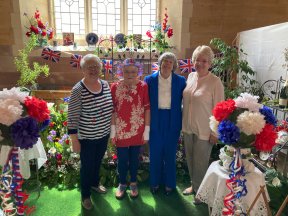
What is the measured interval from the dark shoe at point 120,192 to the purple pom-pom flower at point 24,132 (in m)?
1.15

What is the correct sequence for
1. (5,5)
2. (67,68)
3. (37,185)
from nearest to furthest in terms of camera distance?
(37,185)
(5,5)
(67,68)

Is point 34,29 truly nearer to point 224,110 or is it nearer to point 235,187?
point 224,110

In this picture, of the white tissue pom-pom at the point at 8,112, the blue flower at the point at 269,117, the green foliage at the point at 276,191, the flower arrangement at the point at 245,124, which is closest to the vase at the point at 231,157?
the flower arrangement at the point at 245,124

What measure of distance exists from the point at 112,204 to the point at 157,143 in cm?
67

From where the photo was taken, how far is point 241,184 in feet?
4.96

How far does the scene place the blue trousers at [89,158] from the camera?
1.91 m

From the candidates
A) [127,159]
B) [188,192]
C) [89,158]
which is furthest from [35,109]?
[188,192]

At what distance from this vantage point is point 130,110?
1.99m

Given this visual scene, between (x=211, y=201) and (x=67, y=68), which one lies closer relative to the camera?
(x=211, y=201)

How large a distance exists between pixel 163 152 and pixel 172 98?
20.1 inches

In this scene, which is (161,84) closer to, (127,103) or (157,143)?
(127,103)

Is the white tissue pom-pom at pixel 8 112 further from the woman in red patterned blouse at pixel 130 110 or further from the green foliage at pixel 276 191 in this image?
the green foliage at pixel 276 191

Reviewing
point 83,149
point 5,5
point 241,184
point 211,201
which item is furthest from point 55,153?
point 5,5

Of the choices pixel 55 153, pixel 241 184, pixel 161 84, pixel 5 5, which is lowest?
pixel 55 153
